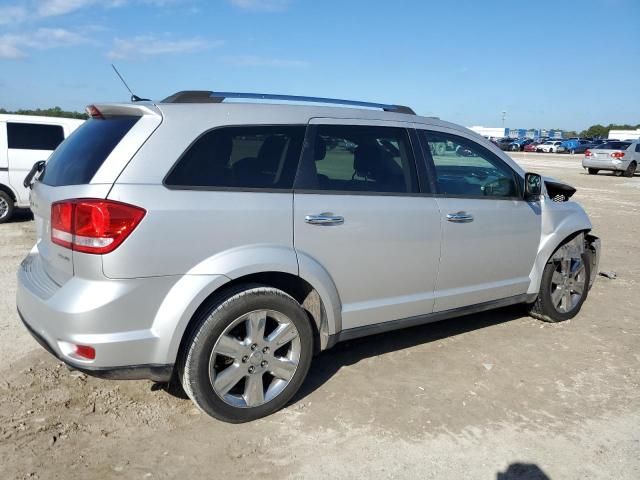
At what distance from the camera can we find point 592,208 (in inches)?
518

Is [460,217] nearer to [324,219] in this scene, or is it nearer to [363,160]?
[363,160]

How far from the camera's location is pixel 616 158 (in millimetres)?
23594

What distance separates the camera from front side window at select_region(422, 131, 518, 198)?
4.04 metres

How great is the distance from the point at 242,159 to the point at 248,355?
113 centimetres

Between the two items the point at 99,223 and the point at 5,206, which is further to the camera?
the point at 5,206

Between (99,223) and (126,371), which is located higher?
(99,223)

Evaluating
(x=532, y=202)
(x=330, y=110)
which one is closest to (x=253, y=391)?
(x=330, y=110)

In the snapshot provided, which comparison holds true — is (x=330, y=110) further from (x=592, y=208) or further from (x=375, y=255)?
(x=592, y=208)

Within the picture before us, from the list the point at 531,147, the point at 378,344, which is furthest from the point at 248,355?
the point at 531,147

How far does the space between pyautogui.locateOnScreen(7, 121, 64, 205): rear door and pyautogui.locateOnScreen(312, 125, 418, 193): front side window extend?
25.3 ft

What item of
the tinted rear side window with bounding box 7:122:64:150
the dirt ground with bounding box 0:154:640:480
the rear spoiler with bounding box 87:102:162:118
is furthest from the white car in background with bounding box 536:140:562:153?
the rear spoiler with bounding box 87:102:162:118

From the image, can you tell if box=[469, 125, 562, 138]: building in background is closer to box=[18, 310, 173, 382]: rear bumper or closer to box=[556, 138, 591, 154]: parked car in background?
box=[556, 138, 591, 154]: parked car in background

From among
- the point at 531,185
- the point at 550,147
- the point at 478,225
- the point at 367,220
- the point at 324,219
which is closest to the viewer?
the point at 324,219

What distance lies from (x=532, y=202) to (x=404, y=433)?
240 cm
